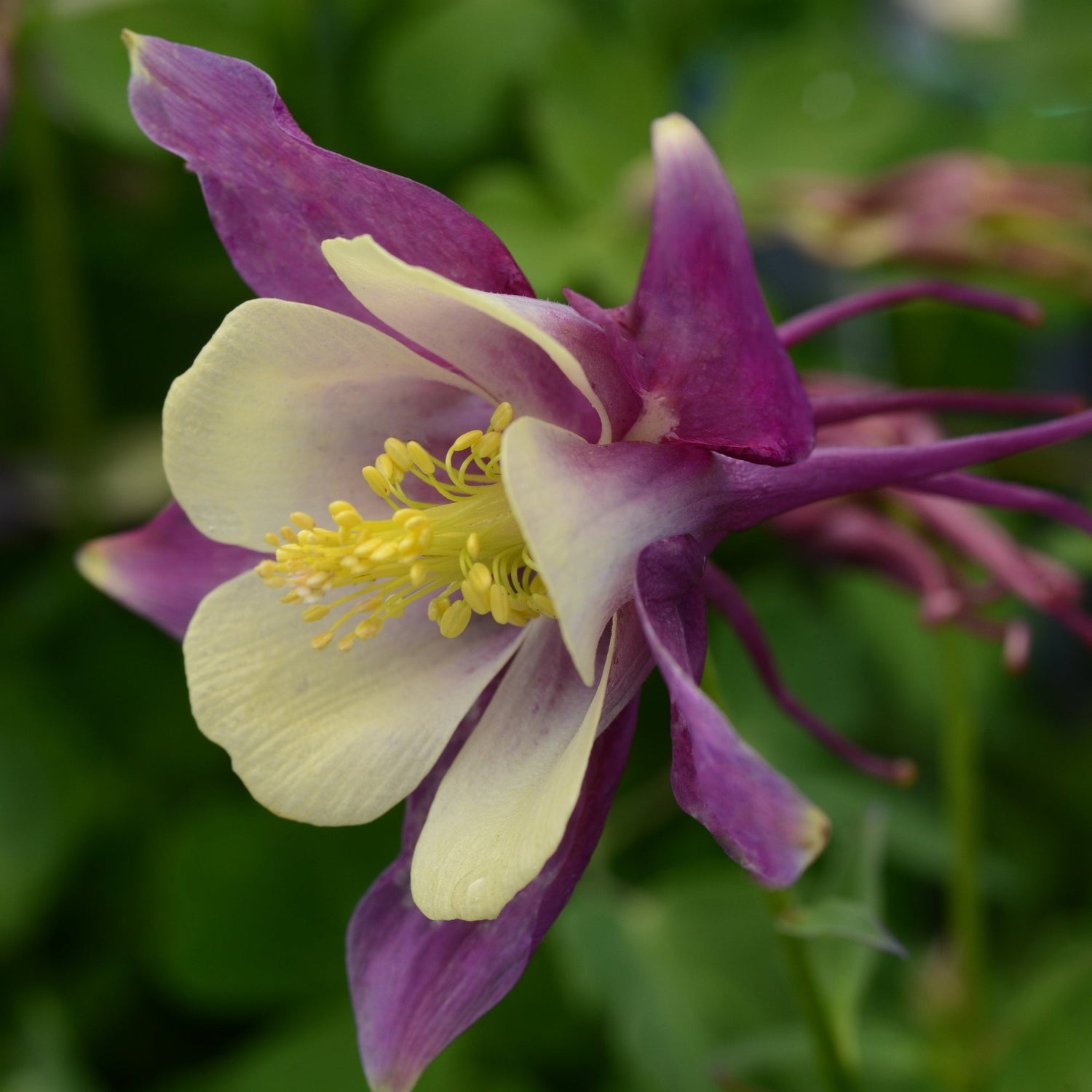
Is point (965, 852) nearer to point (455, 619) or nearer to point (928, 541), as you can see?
point (928, 541)

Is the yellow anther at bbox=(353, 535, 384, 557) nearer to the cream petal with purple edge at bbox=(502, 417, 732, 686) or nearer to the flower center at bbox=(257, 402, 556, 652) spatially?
the flower center at bbox=(257, 402, 556, 652)

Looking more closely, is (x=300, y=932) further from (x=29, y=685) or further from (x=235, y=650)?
(x=235, y=650)

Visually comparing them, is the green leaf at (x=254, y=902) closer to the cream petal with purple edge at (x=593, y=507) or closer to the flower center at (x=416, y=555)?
the flower center at (x=416, y=555)

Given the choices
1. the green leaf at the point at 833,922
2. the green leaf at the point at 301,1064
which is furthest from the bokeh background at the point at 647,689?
the green leaf at the point at 833,922

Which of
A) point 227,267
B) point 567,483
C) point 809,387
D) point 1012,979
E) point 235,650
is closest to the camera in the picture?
point 567,483

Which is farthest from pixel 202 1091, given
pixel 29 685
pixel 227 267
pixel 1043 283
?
pixel 1043 283

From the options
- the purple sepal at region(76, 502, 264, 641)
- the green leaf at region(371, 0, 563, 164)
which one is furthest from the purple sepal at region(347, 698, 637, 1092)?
the green leaf at region(371, 0, 563, 164)
